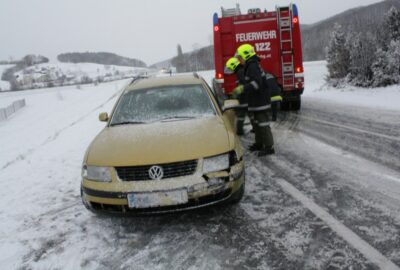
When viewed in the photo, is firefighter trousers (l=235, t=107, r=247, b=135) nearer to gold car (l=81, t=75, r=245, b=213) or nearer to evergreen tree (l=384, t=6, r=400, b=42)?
gold car (l=81, t=75, r=245, b=213)

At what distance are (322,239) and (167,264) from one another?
147cm

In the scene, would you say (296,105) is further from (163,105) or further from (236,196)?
(236,196)

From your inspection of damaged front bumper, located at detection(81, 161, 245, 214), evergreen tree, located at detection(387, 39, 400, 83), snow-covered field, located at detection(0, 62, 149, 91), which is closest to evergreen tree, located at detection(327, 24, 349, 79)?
evergreen tree, located at detection(387, 39, 400, 83)

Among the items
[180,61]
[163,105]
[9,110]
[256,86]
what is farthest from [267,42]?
[180,61]

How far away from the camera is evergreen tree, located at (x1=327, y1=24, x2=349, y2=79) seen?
56.3 ft

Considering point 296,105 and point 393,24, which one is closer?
point 296,105

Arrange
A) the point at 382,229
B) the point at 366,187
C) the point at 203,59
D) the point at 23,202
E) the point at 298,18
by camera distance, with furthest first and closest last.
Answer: the point at 203,59 < the point at 298,18 < the point at 23,202 < the point at 366,187 < the point at 382,229

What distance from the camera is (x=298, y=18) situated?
938cm

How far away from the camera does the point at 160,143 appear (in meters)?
3.74

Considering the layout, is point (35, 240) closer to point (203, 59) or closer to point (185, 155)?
point (185, 155)

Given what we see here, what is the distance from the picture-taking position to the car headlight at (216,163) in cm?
347

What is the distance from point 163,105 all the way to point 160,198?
1984mm

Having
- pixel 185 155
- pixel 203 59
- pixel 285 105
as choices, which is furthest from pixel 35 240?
pixel 203 59

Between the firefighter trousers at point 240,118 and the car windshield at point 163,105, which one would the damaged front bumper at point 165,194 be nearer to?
the car windshield at point 163,105
